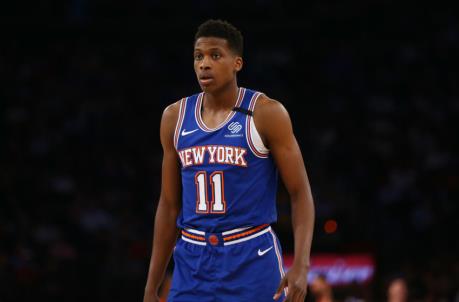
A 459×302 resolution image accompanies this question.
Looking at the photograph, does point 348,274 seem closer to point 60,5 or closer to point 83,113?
point 83,113

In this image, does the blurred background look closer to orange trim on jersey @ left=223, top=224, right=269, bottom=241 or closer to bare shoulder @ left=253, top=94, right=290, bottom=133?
orange trim on jersey @ left=223, top=224, right=269, bottom=241

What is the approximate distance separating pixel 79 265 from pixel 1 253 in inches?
37.4

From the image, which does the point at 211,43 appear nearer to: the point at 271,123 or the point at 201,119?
the point at 201,119

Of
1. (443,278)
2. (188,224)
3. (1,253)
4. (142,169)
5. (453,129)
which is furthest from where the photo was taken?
(453,129)

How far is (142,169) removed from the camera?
1244 cm

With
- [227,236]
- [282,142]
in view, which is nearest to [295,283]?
[227,236]

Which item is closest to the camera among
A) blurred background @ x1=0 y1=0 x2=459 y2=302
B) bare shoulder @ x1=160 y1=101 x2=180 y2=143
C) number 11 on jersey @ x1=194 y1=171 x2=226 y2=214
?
number 11 on jersey @ x1=194 y1=171 x2=226 y2=214

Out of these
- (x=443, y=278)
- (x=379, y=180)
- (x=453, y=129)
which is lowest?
(x=443, y=278)

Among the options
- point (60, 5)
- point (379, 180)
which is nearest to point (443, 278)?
point (379, 180)

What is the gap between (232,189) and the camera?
4.01 m

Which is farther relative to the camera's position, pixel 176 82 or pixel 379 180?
pixel 176 82

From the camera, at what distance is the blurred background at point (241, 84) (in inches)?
413

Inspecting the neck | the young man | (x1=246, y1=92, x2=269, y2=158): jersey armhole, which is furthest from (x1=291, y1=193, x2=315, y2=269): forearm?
the neck

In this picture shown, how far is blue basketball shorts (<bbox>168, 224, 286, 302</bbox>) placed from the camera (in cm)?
391
